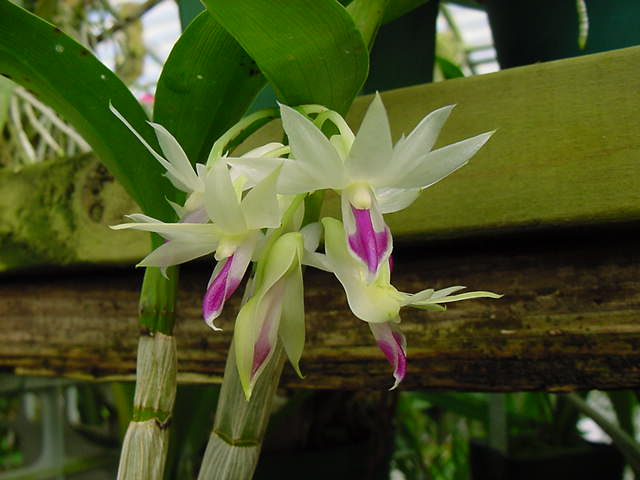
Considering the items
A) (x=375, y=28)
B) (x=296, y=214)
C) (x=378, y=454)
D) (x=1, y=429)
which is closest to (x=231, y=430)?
(x=296, y=214)

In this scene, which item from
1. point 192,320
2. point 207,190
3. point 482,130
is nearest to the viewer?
point 207,190

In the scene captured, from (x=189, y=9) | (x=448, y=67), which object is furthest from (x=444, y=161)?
(x=448, y=67)

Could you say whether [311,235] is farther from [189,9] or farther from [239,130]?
[189,9]

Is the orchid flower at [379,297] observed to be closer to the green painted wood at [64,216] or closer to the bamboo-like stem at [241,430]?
the bamboo-like stem at [241,430]

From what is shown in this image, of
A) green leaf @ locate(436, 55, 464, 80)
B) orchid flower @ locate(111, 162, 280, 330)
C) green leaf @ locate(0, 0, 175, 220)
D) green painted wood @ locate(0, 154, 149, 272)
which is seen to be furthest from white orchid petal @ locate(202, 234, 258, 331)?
green leaf @ locate(436, 55, 464, 80)

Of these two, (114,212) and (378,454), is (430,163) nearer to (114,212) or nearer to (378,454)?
(114,212)

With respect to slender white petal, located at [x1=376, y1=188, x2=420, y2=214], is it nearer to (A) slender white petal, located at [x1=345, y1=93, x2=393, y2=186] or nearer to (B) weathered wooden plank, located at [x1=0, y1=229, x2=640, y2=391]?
(A) slender white petal, located at [x1=345, y1=93, x2=393, y2=186]
